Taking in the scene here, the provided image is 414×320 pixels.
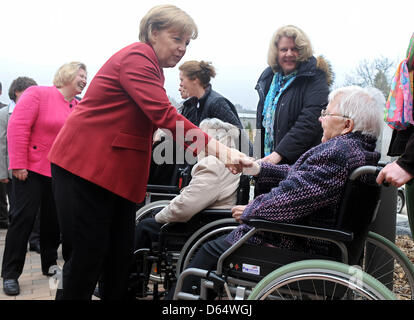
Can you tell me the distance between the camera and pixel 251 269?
2.00 meters

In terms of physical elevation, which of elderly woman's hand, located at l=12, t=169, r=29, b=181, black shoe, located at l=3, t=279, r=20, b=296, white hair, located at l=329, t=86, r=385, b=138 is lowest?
black shoe, located at l=3, t=279, r=20, b=296

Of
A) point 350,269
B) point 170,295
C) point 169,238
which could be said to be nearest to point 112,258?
point 170,295

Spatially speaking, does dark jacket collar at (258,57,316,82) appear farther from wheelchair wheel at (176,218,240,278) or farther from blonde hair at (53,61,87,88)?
blonde hair at (53,61,87,88)

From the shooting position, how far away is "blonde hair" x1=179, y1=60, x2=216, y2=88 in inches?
158

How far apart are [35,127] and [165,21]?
1842 mm

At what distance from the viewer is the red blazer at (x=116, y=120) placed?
76.8 inches

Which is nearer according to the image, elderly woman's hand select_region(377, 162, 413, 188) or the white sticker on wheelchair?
elderly woman's hand select_region(377, 162, 413, 188)

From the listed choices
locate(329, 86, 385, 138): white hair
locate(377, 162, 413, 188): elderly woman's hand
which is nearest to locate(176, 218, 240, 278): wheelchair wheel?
locate(329, 86, 385, 138): white hair

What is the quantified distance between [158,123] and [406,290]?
1710 millimetres

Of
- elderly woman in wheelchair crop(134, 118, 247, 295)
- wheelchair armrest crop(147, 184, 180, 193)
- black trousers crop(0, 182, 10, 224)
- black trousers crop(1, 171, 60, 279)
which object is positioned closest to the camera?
elderly woman in wheelchair crop(134, 118, 247, 295)

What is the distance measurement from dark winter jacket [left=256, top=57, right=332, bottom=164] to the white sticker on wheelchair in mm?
1095

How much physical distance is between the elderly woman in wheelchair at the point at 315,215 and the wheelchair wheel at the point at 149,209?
137cm

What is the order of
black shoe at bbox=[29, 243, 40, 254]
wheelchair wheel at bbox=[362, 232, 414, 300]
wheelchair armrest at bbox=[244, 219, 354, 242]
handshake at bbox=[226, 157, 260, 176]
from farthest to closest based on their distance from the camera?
black shoe at bbox=[29, 243, 40, 254]
wheelchair wheel at bbox=[362, 232, 414, 300]
handshake at bbox=[226, 157, 260, 176]
wheelchair armrest at bbox=[244, 219, 354, 242]
